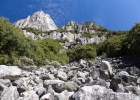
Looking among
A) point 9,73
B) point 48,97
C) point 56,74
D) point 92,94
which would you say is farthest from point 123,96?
point 56,74

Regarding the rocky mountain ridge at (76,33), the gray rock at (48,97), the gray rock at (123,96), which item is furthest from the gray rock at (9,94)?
the rocky mountain ridge at (76,33)

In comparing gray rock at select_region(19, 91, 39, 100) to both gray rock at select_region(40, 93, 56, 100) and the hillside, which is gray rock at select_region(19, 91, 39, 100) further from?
gray rock at select_region(40, 93, 56, 100)

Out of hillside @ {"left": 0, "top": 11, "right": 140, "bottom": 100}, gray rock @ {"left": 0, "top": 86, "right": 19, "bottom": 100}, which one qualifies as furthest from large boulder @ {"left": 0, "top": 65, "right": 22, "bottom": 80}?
gray rock @ {"left": 0, "top": 86, "right": 19, "bottom": 100}

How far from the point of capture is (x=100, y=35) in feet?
500

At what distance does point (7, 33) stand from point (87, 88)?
20.0 meters

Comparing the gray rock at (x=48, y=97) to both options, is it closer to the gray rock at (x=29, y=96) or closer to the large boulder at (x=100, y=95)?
the gray rock at (x=29, y=96)

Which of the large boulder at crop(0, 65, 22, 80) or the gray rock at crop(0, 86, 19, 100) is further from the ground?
the large boulder at crop(0, 65, 22, 80)

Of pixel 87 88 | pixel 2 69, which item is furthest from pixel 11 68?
pixel 87 88

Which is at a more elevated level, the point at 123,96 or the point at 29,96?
the point at 29,96

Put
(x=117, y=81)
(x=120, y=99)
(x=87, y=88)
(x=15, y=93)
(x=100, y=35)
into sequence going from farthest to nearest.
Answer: (x=100, y=35) < (x=117, y=81) < (x=15, y=93) < (x=87, y=88) < (x=120, y=99)

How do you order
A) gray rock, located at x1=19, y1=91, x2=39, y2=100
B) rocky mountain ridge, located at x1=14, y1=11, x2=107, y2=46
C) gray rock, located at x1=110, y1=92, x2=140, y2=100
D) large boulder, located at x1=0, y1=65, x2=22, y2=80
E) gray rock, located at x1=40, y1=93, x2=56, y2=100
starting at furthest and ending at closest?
rocky mountain ridge, located at x1=14, y1=11, x2=107, y2=46 → large boulder, located at x1=0, y1=65, x2=22, y2=80 → gray rock, located at x1=19, y1=91, x2=39, y2=100 → gray rock, located at x1=40, y1=93, x2=56, y2=100 → gray rock, located at x1=110, y1=92, x2=140, y2=100

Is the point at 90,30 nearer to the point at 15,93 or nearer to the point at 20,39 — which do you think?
the point at 20,39

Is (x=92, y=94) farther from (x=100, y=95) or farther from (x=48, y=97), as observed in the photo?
(x=48, y=97)

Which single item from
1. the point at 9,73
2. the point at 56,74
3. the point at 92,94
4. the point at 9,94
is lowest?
the point at 92,94
